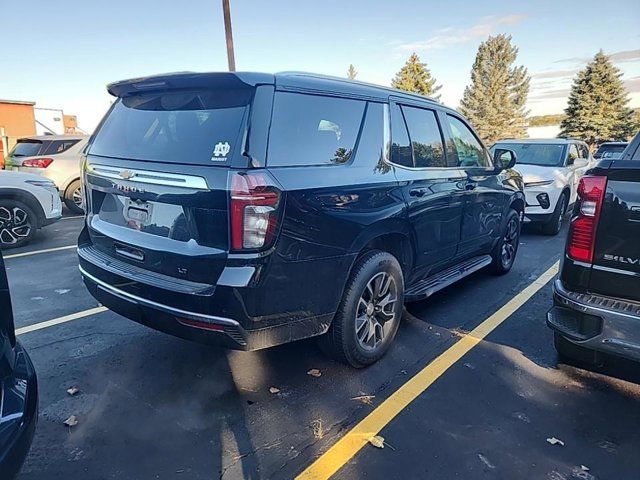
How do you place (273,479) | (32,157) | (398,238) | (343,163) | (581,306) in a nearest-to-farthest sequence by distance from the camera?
(273,479), (581,306), (343,163), (398,238), (32,157)

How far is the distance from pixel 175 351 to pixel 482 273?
3819 millimetres

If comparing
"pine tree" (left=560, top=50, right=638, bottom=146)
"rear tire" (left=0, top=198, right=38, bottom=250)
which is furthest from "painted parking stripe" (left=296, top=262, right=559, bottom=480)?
"pine tree" (left=560, top=50, right=638, bottom=146)

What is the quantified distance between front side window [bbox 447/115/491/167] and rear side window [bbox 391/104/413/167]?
3.27 feet

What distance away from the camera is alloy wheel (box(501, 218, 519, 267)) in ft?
17.9

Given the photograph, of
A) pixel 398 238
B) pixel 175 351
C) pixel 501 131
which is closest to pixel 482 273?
pixel 398 238

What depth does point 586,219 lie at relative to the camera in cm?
266

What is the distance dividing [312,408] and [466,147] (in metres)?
3.07

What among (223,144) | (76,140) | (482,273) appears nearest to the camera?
(223,144)

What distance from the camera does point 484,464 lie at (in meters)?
2.36

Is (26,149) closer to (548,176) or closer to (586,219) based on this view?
(548,176)

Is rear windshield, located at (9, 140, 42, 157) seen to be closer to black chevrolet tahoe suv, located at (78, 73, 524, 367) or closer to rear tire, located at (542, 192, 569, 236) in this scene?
black chevrolet tahoe suv, located at (78, 73, 524, 367)

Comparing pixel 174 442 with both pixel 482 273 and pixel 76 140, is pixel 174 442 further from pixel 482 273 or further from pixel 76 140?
pixel 76 140

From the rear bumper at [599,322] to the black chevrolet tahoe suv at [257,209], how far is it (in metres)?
1.15

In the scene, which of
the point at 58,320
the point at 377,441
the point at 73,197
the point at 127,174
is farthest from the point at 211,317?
the point at 73,197
